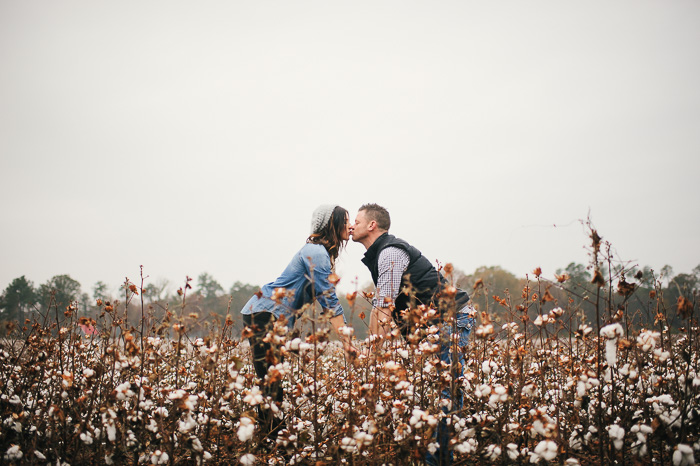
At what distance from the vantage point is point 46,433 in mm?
2732

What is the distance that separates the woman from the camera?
9.23ft

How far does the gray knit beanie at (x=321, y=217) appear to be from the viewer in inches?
130

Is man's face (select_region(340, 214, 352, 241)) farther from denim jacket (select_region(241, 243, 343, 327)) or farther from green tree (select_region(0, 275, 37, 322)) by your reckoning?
green tree (select_region(0, 275, 37, 322))

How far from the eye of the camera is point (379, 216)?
12.2ft

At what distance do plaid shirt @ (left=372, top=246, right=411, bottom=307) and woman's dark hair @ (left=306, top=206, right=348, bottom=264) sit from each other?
1.22 ft

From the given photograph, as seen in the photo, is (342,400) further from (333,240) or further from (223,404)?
(333,240)

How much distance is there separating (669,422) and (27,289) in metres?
48.0

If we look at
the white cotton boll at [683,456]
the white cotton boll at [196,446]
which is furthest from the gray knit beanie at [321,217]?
the white cotton boll at [683,456]

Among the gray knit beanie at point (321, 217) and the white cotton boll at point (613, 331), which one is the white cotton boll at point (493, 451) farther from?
the gray knit beanie at point (321, 217)

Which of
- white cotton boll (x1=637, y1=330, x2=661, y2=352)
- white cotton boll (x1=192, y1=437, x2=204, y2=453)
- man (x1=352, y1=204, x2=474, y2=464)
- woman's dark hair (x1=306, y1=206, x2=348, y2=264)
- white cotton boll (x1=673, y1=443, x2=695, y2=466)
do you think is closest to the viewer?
white cotton boll (x1=673, y1=443, x2=695, y2=466)

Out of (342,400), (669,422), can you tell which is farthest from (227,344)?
(669,422)

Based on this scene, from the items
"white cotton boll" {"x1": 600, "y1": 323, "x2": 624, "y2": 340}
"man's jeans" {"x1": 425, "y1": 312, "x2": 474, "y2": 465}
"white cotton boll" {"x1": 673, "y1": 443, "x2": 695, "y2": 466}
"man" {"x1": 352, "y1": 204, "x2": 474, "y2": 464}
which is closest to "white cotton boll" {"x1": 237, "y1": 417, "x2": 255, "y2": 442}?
"man's jeans" {"x1": 425, "y1": 312, "x2": 474, "y2": 465}

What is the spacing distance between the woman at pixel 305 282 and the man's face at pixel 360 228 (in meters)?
0.30

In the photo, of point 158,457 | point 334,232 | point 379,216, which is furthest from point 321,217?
point 158,457
